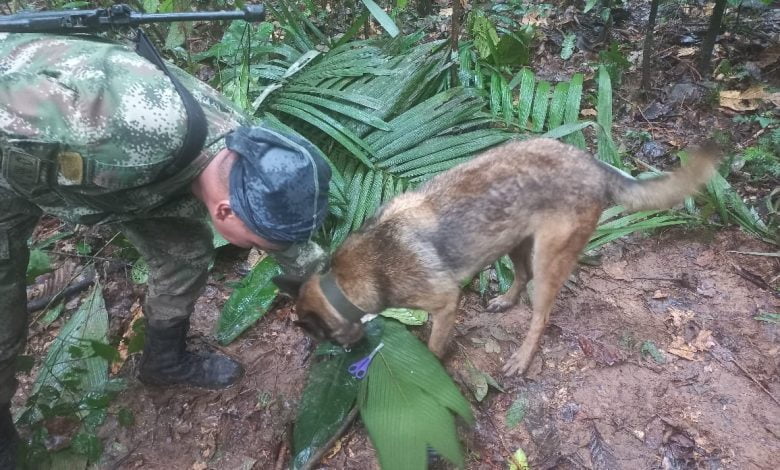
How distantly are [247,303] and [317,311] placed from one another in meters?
1.00

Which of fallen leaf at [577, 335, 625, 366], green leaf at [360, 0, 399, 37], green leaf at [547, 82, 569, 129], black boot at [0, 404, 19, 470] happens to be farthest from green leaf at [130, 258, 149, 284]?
green leaf at [547, 82, 569, 129]

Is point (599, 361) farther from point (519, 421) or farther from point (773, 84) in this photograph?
point (773, 84)

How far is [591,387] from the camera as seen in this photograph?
3.25 meters

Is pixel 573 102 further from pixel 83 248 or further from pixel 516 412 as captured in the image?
pixel 83 248

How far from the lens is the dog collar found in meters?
2.85

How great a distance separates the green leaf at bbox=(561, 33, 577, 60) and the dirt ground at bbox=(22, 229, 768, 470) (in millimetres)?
2904

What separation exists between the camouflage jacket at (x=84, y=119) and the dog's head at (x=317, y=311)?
0.93 meters

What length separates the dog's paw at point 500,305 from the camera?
12.5 ft

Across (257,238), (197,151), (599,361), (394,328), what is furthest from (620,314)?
(197,151)

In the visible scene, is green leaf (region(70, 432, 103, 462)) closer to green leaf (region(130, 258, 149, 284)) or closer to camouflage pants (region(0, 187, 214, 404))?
camouflage pants (region(0, 187, 214, 404))

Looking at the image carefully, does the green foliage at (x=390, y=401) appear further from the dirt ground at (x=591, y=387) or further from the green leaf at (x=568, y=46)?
the green leaf at (x=568, y=46)

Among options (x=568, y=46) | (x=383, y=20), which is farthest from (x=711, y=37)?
(x=383, y=20)

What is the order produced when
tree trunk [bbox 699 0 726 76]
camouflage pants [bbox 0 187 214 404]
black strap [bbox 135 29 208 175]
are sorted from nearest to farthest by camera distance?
black strap [bbox 135 29 208 175] < camouflage pants [bbox 0 187 214 404] < tree trunk [bbox 699 0 726 76]

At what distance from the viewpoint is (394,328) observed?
10.7 feet
